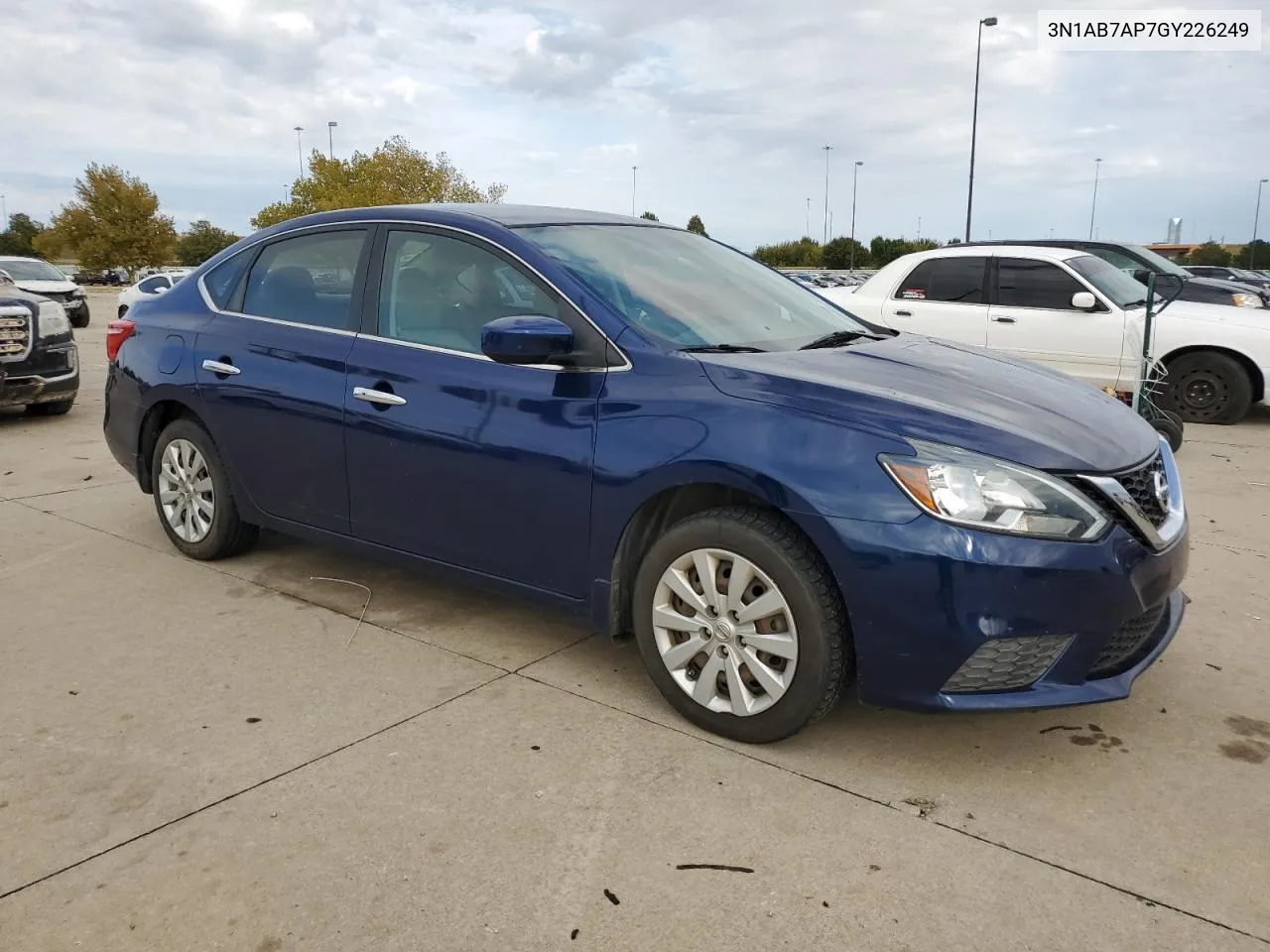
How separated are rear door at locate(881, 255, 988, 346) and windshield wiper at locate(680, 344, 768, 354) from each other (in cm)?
600

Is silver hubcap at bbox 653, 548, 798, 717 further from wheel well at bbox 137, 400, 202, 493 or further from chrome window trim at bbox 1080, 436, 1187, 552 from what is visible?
wheel well at bbox 137, 400, 202, 493

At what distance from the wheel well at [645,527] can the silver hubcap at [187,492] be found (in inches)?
90.4

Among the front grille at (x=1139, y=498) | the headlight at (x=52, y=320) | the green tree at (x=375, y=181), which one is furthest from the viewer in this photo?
the green tree at (x=375, y=181)

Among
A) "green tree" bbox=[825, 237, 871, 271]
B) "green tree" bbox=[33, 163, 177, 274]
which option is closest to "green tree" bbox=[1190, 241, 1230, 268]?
"green tree" bbox=[825, 237, 871, 271]

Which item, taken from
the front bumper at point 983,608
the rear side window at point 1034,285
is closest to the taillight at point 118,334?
the front bumper at point 983,608

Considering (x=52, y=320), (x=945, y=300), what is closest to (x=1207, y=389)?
(x=945, y=300)

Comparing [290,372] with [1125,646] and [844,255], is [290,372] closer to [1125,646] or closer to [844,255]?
[1125,646]

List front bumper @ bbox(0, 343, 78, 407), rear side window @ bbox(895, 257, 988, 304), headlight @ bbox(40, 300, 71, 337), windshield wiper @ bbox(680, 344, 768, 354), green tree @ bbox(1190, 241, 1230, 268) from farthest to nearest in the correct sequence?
green tree @ bbox(1190, 241, 1230, 268), rear side window @ bbox(895, 257, 988, 304), headlight @ bbox(40, 300, 71, 337), front bumper @ bbox(0, 343, 78, 407), windshield wiper @ bbox(680, 344, 768, 354)

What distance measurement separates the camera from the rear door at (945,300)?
9.12m

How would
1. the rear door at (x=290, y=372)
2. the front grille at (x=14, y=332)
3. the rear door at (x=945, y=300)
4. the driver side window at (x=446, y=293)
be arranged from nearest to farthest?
the driver side window at (x=446, y=293) < the rear door at (x=290, y=372) < the front grille at (x=14, y=332) < the rear door at (x=945, y=300)

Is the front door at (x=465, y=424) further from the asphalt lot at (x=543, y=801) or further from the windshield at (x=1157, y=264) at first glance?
the windshield at (x=1157, y=264)

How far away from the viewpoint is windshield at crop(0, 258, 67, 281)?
21734mm

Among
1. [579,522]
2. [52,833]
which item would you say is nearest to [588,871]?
[579,522]

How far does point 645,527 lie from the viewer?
3389mm
